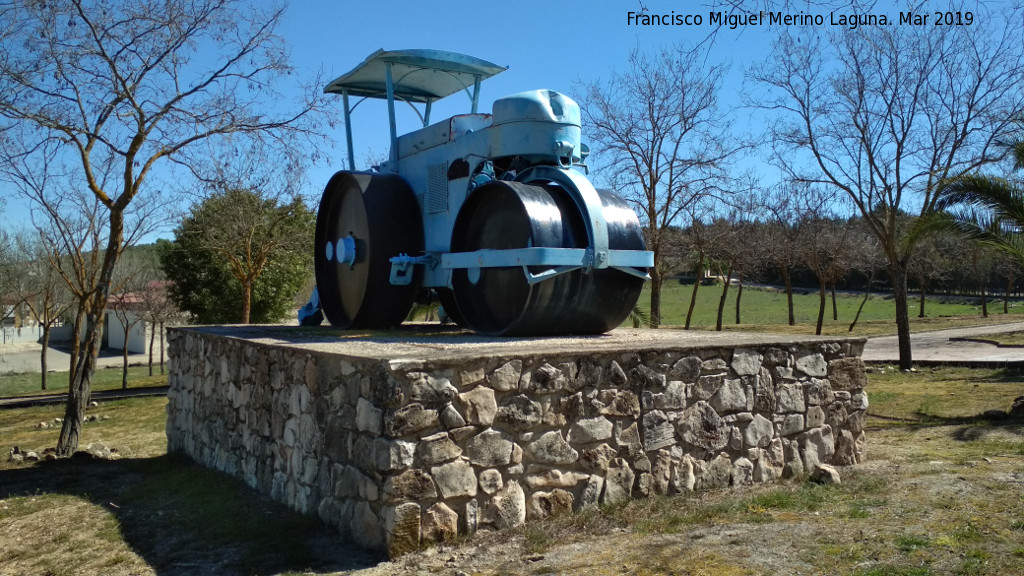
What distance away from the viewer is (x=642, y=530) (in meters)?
5.32

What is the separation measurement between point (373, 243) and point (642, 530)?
4.14m

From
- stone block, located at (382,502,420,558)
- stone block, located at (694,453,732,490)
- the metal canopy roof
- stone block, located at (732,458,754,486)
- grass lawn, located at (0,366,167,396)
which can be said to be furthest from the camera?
grass lawn, located at (0,366,167,396)

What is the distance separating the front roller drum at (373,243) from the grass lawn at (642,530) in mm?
2199

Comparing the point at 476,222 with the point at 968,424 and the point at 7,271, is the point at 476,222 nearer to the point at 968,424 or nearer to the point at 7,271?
the point at 968,424

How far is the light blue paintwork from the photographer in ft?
22.0

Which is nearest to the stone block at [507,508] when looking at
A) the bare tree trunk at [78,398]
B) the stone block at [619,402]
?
the stone block at [619,402]

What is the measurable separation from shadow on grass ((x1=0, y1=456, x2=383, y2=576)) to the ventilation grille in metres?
3.10

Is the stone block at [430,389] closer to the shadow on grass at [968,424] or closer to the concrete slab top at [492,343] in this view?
the concrete slab top at [492,343]

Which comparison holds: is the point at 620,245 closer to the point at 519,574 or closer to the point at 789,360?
the point at 789,360

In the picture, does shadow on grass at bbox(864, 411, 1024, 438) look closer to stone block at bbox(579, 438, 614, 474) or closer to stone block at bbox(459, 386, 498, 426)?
stone block at bbox(579, 438, 614, 474)

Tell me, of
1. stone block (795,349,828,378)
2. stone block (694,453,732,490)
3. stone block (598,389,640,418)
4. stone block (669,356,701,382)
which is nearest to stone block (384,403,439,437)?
stone block (598,389,640,418)

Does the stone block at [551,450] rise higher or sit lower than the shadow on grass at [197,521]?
higher

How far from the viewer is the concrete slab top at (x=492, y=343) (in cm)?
542

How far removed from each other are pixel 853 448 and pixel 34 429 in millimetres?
13158
